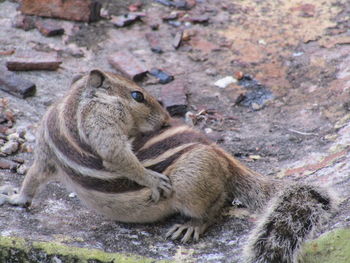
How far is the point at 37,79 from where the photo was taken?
5980mm

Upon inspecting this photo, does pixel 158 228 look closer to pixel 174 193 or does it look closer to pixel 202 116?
pixel 174 193

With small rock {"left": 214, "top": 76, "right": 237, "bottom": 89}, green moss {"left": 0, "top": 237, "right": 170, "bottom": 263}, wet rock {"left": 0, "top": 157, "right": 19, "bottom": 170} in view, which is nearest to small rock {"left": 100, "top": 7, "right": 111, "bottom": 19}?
small rock {"left": 214, "top": 76, "right": 237, "bottom": 89}

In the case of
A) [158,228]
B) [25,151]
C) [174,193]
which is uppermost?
[174,193]

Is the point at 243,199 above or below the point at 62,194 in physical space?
above

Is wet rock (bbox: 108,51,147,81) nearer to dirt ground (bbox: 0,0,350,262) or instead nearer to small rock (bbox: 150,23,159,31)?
dirt ground (bbox: 0,0,350,262)

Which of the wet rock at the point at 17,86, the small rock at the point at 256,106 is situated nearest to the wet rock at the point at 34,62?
the wet rock at the point at 17,86

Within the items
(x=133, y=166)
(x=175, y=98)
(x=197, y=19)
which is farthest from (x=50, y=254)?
(x=197, y=19)

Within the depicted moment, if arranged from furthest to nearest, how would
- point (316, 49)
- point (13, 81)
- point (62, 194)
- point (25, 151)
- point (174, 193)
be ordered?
→ point (316, 49) → point (13, 81) → point (25, 151) → point (62, 194) → point (174, 193)

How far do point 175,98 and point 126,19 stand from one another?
157cm

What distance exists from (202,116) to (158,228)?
195cm

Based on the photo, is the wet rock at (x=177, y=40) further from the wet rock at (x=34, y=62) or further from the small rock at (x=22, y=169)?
the small rock at (x=22, y=169)

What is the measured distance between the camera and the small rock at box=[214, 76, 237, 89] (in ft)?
20.3

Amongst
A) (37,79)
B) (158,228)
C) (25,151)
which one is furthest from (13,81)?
(158,228)

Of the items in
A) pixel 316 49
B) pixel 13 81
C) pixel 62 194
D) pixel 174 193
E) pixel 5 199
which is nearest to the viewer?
pixel 174 193
